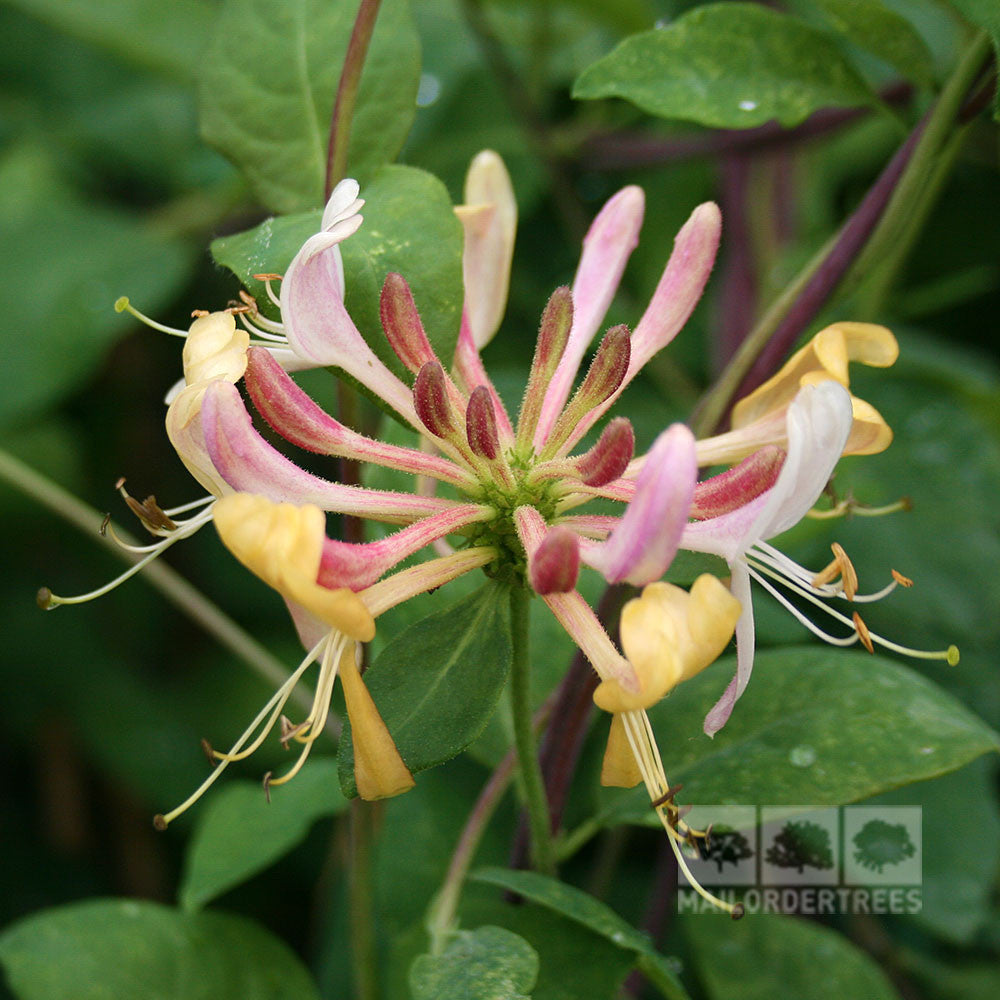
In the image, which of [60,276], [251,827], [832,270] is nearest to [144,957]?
[251,827]

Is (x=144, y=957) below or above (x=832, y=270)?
below

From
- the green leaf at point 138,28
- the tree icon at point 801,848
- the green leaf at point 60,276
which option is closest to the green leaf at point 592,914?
the tree icon at point 801,848

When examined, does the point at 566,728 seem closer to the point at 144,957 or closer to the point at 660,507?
the point at 660,507

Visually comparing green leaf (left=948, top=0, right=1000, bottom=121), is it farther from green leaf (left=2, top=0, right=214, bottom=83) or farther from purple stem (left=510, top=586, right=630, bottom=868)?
green leaf (left=2, top=0, right=214, bottom=83)

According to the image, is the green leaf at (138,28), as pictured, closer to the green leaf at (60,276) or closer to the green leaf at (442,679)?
the green leaf at (60,276)

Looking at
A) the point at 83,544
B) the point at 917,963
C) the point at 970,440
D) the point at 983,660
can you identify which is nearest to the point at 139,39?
the point at 83,544
